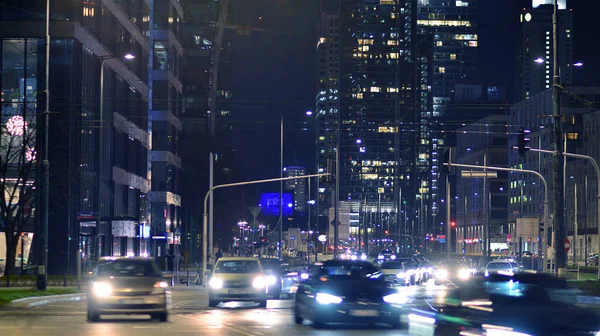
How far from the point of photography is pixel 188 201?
104 meters

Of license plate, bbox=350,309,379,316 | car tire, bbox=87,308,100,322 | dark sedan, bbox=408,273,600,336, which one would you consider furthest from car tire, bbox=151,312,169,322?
dark sedan, bbox=408,273,600,336

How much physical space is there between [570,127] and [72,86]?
115 metres

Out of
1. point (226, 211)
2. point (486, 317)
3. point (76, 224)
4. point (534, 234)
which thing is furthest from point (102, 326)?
point (226, 211)

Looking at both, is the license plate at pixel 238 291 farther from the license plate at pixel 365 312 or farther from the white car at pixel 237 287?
the license plate at pixel 365 312

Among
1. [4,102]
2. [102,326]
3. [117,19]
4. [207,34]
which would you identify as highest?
[207,34]

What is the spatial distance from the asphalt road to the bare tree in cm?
1820

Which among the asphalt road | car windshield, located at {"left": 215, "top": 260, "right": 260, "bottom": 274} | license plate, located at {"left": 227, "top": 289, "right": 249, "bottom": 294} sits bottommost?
the asphalt road

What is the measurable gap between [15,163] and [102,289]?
3781 cm

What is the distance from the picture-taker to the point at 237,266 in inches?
1403

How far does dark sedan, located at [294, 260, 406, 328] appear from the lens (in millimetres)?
23641

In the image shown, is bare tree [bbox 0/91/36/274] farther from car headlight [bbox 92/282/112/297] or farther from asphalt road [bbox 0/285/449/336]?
car headlight [bbox 92/282/112/297]

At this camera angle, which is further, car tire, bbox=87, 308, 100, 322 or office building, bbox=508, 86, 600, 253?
office building, bbox=508, 86, 600, 253

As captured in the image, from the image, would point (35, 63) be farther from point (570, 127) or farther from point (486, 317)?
point (570, 127)

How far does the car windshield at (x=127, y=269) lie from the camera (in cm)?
2753
